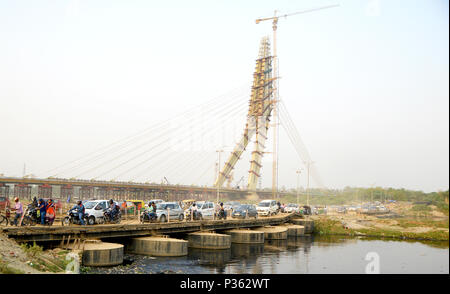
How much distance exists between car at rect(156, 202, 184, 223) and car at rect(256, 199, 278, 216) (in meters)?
19.7

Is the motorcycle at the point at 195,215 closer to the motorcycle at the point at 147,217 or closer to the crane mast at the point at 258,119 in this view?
the motorcycle at the point at 147,217

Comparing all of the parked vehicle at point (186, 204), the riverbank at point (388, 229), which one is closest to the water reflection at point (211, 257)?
the parked vehicle at point (186, 204)

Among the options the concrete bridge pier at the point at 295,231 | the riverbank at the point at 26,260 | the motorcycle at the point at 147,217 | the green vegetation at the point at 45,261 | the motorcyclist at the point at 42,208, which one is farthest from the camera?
the concrete bridge pier at the point at 295,231

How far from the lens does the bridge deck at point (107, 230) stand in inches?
886

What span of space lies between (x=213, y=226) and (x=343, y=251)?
42.2 ft

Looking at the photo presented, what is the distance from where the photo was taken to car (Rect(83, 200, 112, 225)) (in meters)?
28.5

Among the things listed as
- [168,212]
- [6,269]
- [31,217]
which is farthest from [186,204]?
[6,269]

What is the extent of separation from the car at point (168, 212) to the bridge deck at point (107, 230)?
1625 millimetres

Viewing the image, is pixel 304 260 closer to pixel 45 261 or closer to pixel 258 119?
pixel 45 261

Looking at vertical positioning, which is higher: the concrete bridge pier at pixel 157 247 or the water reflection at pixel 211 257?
the concrete bridge pier at pixel 157 247
